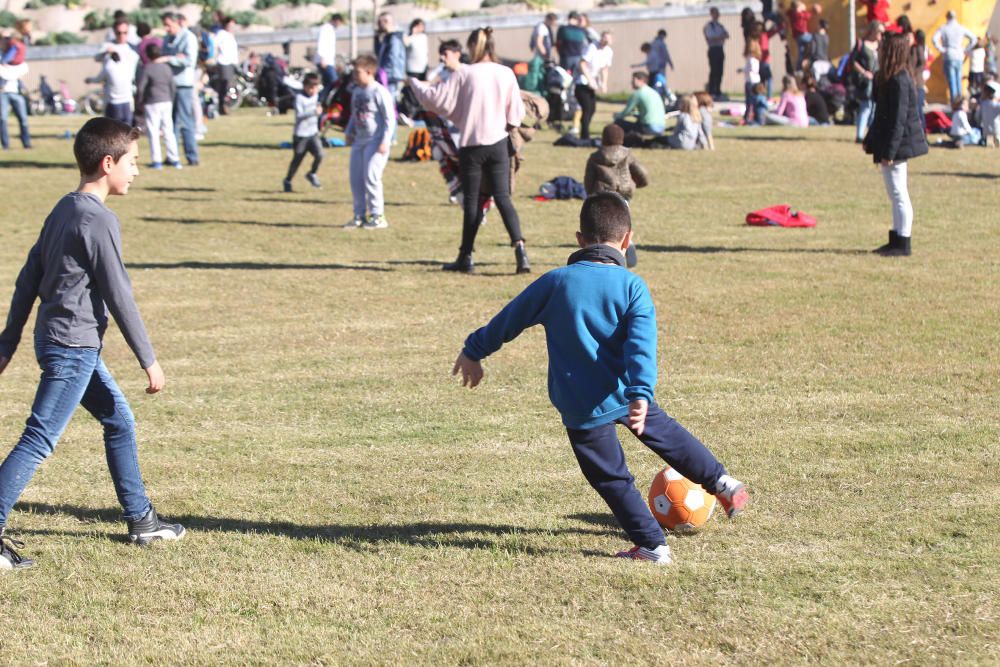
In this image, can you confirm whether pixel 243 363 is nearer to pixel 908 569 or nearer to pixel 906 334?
pixel 906 334

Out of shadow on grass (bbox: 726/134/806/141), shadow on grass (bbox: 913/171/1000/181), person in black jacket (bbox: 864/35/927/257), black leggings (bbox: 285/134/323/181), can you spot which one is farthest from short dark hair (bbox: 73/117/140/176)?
shadow on grass (bbox: 726/134/806/141)

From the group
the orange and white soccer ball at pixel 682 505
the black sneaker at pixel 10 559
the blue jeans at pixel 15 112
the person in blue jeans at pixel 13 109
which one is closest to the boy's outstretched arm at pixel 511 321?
the orange and white soccer ball at pixel 682 505

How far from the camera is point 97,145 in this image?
17.9ft

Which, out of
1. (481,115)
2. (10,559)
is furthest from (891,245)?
(10,559)

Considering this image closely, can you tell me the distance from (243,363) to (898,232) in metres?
6.87

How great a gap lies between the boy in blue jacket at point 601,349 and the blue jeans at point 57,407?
1.49 metres

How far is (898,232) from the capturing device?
13.2 m

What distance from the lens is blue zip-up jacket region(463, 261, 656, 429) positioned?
17.2 feet

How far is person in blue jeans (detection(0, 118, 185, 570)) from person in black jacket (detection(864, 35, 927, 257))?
8926 mm

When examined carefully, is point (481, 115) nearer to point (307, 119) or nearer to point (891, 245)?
point (891, 245)

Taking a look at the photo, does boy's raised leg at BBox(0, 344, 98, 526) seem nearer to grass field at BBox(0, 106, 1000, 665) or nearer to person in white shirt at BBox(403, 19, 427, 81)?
grass field at BBox(0, 106, 1000, 665)

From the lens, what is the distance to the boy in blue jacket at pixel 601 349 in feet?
17.0

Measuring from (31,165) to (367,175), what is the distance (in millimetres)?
9697

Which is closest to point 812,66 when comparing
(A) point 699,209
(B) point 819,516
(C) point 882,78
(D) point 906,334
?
(A) point 699,209
